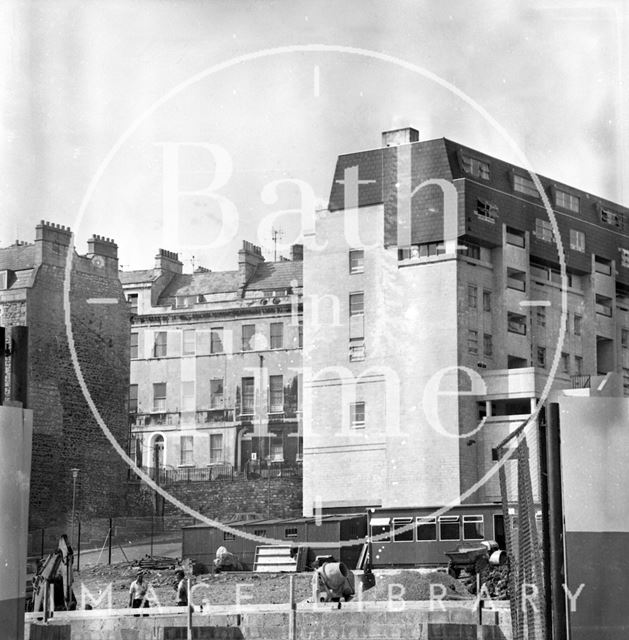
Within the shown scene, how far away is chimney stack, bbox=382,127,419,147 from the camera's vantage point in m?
14.7

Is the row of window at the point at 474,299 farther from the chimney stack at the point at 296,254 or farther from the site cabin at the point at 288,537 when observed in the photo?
the chimney stack at the point at 296,254

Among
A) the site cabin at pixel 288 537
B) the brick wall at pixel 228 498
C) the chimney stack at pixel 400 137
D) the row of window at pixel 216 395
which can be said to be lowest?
the site cabin at pixel 288 537

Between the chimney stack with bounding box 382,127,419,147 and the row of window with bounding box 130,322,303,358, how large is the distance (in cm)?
261

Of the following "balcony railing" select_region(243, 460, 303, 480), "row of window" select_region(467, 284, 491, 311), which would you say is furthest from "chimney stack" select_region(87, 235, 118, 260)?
"row of window" select_region(467, 284, 491, 311)

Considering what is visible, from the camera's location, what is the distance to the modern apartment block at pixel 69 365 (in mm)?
14602

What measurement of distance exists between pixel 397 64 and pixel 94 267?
28.4 feet

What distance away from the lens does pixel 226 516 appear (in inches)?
611

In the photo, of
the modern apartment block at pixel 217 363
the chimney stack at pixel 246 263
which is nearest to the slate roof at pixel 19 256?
the modern apartment block at pixel 217 363

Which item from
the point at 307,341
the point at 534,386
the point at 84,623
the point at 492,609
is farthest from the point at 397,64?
the point at 307,341

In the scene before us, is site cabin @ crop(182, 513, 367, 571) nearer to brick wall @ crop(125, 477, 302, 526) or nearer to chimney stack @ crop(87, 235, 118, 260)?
brick wall @ crop(125, 477, 302, 526)

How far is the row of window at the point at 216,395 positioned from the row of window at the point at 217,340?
0.40m

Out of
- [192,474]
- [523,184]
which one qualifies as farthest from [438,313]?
[192,474]

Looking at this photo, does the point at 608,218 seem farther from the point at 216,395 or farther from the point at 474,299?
the point at 216,395

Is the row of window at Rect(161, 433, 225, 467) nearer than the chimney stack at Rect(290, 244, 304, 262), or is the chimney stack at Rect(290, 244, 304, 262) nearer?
the row of window at Rect(161, 433, 225, 467)
